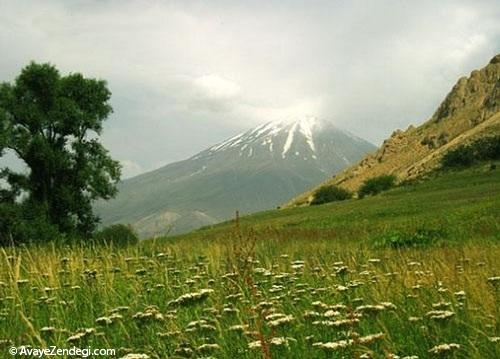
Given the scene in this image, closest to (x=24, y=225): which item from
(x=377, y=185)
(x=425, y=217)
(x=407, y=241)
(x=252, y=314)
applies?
(x=407, y=241)

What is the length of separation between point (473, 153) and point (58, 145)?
70.8m

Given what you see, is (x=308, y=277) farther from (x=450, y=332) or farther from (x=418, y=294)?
(x=450, y=332)

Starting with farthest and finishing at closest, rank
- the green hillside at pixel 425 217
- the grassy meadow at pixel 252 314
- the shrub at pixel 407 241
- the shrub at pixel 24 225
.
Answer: the shrub at pixel 24 225 → the green hillside at pixel 425 217 → the shrub at pixel 407 241 → the grassy meadow at pixel 252 314

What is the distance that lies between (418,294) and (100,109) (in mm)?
39421

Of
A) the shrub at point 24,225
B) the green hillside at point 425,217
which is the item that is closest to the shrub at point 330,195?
the green hillside at point 425,217

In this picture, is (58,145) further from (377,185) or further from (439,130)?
(439,130)

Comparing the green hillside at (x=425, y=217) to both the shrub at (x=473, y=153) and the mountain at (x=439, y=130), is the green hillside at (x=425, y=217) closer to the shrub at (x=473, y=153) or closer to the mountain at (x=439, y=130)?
→ the shrub at (x=473, y=153)

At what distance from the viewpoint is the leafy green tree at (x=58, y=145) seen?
132ft

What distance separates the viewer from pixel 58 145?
42.3 meters

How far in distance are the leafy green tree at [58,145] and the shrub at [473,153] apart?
65.1m

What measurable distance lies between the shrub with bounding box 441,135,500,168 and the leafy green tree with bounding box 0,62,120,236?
65.1 metres

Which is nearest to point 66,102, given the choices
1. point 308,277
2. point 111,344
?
point 308,277

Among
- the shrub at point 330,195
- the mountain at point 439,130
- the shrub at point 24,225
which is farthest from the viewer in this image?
the mountain at point 439,130

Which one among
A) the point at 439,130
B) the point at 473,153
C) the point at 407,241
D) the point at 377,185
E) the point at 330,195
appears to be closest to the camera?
the point at 407,241
